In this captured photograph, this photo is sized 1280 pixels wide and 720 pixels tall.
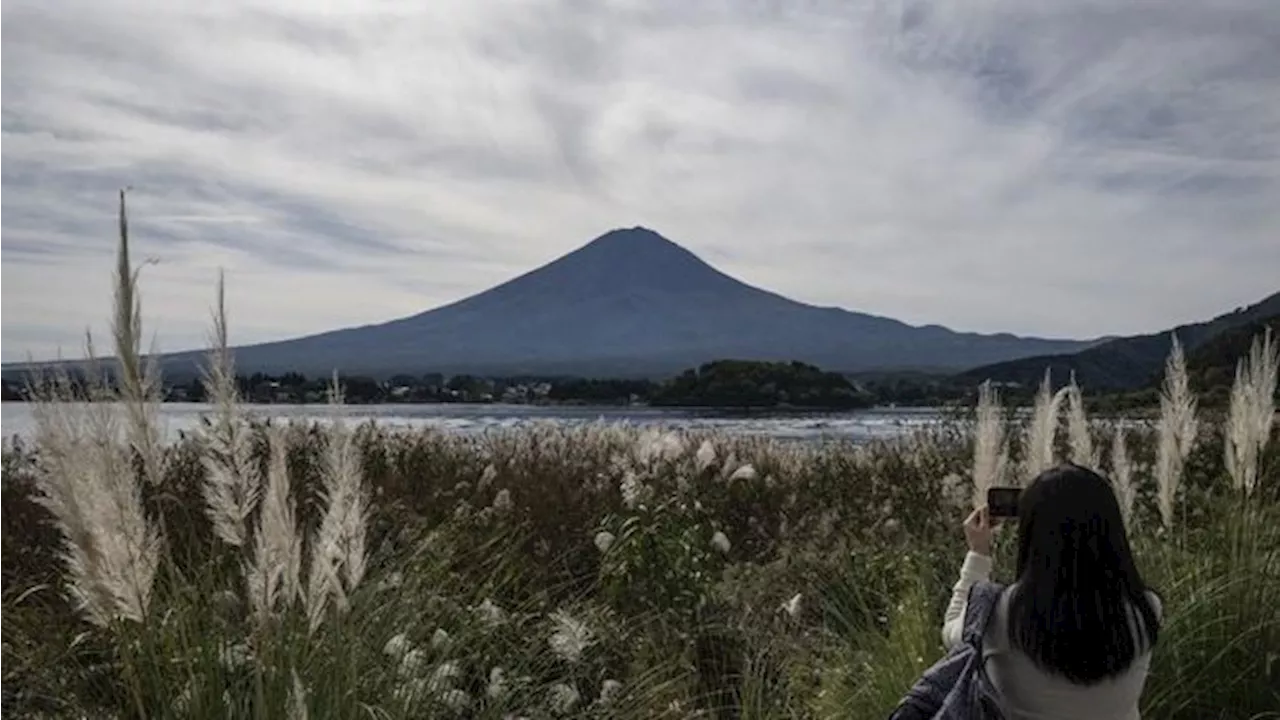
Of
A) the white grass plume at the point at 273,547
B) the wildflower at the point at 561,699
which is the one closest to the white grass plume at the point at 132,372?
the white grass plume at the point at 273,547

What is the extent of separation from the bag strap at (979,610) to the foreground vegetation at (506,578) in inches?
57.6

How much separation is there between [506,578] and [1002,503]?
2.44m

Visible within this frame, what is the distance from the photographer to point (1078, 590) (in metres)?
3.35

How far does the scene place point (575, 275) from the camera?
628 ft

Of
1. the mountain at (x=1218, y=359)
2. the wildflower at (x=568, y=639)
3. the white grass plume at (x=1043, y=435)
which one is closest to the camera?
the wildflower at (x=568, y=639)

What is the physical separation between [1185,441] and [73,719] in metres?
4.85

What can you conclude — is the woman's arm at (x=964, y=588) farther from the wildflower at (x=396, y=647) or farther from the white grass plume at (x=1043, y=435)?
the white grass plume at (x=1043, y=435)

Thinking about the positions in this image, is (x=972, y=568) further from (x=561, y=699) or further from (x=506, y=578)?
(x=506, y=578)

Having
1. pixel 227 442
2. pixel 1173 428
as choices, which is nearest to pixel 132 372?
pixel 227 442

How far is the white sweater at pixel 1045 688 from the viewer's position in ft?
11.1

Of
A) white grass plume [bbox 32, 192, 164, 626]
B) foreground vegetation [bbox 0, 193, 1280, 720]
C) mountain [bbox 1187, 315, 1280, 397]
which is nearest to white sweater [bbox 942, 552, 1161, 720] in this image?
foreground vegetation [bbox 0, 193, 1280, 720]

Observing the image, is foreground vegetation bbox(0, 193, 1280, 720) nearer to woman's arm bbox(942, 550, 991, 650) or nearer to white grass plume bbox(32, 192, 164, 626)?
white grass plume bbox(32, 192, 164, 626)

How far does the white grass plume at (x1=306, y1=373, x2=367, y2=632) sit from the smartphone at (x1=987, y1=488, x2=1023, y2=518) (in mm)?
1775

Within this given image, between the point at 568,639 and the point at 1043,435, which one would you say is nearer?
the point at 568,639
